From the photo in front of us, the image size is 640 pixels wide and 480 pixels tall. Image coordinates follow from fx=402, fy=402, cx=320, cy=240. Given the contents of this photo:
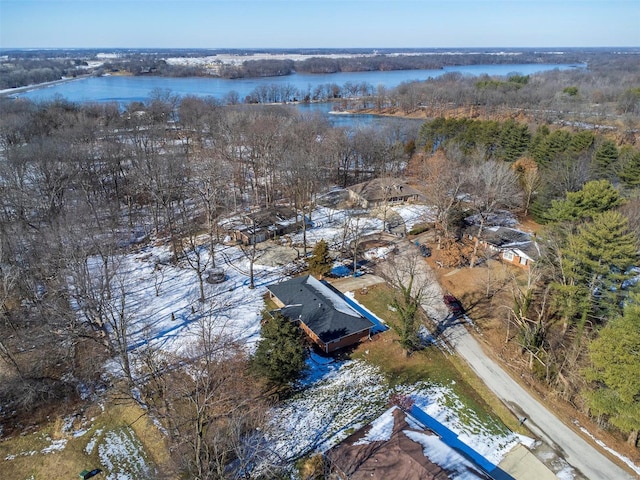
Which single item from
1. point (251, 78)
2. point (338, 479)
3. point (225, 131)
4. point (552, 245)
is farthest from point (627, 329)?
point (251, 78)

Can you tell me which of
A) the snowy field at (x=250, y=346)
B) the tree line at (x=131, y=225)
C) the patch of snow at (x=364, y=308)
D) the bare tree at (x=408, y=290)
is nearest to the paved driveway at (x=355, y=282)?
Answer: the patch of snow at (x=364, y=308)

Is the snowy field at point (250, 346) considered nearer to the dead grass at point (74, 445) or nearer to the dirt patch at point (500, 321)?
the dead grass at point (74, 445)

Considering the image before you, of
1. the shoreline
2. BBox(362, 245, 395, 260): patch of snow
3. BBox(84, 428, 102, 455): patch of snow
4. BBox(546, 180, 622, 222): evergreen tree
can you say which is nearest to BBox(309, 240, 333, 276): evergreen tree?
BBox(362, 245, 395, 260): patch of snow

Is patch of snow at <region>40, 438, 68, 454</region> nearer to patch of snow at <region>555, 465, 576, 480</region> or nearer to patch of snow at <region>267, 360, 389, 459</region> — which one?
patch of snow at <region>267, 360, 389, 459</region>

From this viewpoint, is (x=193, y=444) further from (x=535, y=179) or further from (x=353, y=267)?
(x=535, y=179)

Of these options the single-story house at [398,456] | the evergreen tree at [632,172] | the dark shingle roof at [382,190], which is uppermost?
the evergreen tree at [632,172]
